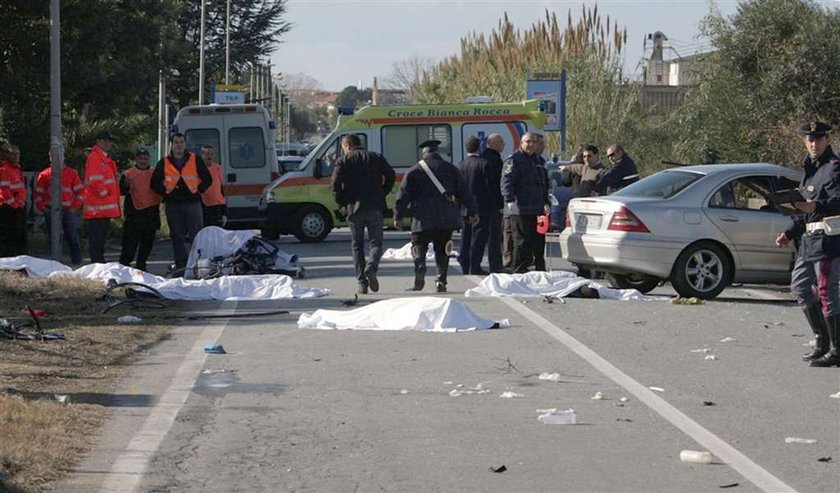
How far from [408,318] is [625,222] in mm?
3647

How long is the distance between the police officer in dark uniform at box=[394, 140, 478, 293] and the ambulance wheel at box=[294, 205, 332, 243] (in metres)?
10.5

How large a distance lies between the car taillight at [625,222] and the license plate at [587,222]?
306mm

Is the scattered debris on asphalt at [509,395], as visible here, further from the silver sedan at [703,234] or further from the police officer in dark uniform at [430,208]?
the police officer in dark uniform at [430,208]

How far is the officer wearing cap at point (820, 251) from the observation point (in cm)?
1084

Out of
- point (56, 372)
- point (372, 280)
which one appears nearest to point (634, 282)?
point (372, 280)

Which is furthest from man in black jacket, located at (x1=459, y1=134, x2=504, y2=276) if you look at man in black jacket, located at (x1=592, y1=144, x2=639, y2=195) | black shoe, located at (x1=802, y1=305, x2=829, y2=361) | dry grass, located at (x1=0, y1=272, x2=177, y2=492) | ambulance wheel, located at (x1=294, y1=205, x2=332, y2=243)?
ambulance wheel, located at (x1=294, y1=205, x2=332, y2=243)

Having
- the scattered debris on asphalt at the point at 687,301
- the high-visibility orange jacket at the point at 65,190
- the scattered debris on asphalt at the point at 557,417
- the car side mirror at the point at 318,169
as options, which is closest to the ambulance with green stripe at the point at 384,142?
the car side mirror at the point at 318,169

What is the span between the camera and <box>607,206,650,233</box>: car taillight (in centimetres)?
1580

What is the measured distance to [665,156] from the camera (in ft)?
117

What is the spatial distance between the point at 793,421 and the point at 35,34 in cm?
2156

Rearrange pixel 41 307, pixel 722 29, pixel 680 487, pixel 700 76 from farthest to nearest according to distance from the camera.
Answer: pixel 700 76 < pixel 722 29 < pixel 41 307 < pixel 680 487

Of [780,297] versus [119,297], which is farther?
[780,297]

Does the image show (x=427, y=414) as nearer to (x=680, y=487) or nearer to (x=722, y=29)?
(x=680, y=487)

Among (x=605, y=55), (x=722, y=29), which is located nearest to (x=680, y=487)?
(x=722, y=29)
